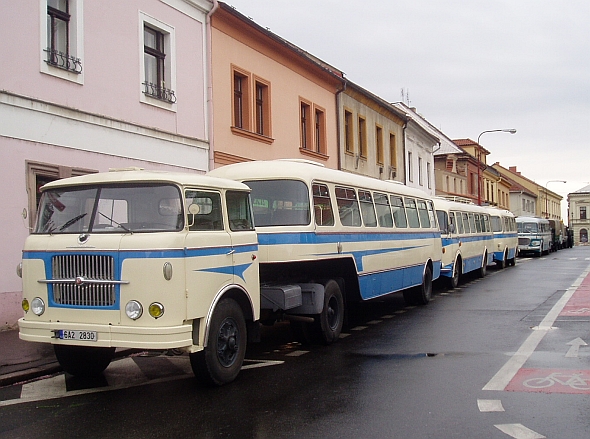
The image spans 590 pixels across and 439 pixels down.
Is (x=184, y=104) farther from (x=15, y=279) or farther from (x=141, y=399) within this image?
(x=141, y=399)

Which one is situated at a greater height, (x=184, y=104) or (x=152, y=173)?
(x=184, y=104)

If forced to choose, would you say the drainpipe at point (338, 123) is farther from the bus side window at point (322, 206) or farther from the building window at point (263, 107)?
the bus side window at point (322, 206)

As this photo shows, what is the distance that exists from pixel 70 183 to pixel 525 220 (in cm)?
4290

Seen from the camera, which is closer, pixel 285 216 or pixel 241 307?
pixel 241 307

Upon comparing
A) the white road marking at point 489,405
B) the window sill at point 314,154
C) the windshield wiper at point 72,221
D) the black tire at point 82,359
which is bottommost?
the white road marking at point 489,405

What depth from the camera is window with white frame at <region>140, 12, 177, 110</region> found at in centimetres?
1648

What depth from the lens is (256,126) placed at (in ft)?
72.3

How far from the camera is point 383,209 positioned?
14.0 m

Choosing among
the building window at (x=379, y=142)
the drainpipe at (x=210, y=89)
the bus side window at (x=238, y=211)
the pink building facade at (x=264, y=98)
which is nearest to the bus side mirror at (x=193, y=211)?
the bus side window at (x=238, y=211)

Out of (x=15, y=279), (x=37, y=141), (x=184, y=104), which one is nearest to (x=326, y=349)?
(x=15, y=279)

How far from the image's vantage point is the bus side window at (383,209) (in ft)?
44.7

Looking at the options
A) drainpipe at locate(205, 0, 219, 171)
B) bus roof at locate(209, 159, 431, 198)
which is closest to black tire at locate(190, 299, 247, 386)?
bus roof at locate(209, 159, 431, 198)

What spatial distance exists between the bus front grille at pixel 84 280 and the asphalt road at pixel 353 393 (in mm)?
1064

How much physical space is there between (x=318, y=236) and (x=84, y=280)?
410cm
